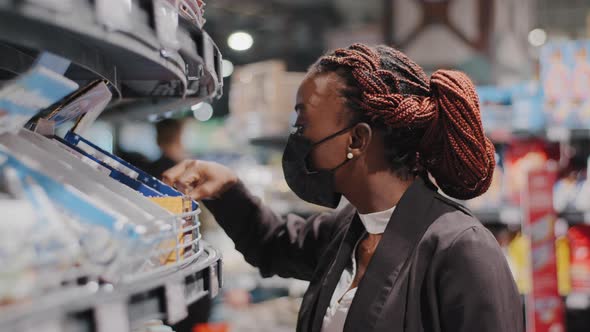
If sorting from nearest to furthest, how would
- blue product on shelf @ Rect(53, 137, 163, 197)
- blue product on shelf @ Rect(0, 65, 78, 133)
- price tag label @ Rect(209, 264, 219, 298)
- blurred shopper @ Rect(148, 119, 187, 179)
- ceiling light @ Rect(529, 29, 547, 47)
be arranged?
1. blue product on shelf @ Rect(0, 65, 78, 133)
2. price tag label @ Rect(209, 264, 219, 298)
3. blue product on shelf @ Rect(53, 137, 163, 197)
4. blurred shopper @ Rect(148, 119, 187, 179)
5. ceiling light @ Rect(529, 29, 547, 47)

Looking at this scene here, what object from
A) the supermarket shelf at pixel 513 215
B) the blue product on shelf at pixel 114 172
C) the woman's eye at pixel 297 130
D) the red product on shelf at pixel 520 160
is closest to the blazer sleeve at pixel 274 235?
the woman's eye at pixel 297 130

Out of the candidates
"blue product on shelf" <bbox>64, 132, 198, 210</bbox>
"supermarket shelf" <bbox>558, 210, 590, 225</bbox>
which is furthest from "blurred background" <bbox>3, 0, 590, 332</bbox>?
"blue product on shelf" <bbox>64, 132, 198, 210</bbox>

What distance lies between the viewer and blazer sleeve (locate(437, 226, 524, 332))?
1.12 m

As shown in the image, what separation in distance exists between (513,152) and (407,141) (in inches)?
83.3

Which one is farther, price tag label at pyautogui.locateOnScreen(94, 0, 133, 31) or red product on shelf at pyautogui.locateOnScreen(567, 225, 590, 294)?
red product on shelf at pyautogui.locateOnScreen(567, 225, 590, 294)

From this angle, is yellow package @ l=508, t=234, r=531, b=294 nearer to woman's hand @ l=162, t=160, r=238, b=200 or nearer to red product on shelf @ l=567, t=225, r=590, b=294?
A: red product on shelf @ l=567, t=225, r=590, b=294

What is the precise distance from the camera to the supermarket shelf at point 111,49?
1.94ft

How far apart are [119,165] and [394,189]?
0.62 metres

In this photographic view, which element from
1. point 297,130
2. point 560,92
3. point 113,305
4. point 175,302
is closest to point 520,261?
point 560,92

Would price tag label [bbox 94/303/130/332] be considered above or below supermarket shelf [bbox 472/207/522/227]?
above

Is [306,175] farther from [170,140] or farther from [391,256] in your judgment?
[170,140]

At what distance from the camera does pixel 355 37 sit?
447 cm

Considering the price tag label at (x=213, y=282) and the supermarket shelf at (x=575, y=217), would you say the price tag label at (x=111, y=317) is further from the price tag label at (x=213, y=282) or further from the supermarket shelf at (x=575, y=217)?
the supermarket shelf at (x=575, y=217)

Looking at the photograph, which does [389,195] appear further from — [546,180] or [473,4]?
[473,4]
